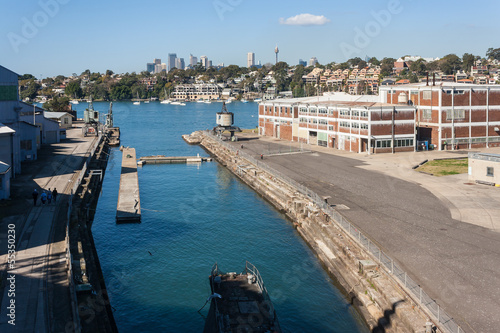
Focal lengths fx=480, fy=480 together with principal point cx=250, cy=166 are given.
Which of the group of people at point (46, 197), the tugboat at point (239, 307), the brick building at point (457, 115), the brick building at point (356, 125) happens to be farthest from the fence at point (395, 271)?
the brick building at point (457, 115)

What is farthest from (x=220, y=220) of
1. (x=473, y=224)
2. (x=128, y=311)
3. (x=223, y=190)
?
(x=473, y=224)

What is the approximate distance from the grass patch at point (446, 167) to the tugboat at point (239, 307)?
28.9m

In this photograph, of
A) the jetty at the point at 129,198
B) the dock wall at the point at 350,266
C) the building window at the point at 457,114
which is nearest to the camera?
the dock wall at the point at 350,266

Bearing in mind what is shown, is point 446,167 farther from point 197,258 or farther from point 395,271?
point 197,258

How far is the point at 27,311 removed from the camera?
1783 cm

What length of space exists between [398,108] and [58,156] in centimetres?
4124

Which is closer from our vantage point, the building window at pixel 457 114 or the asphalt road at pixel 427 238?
the asphalt road at pixel 427 238

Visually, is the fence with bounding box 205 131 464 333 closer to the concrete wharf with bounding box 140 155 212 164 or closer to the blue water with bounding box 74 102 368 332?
the blue water with bounding box 74 102 368 332

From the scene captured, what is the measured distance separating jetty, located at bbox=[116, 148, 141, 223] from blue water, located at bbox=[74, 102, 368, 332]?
34.9 inches

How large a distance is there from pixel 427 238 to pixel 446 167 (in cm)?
2336

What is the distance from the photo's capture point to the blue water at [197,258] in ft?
72.8

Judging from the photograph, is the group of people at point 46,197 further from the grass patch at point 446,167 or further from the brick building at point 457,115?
the brick building at point 457,115

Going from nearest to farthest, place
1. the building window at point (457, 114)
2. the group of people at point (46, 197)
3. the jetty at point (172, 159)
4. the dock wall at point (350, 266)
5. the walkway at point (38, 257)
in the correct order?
the walkway at point (38, 257)
the dock wall at point (350, 266)
the group of people at point (46, 197)
the building window at point (457, 114)
the jetty at point (172, 159)

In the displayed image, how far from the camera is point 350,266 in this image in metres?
25.4
